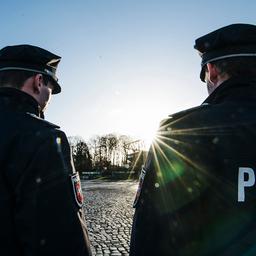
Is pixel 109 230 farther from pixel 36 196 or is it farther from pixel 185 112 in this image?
pixel 185 112

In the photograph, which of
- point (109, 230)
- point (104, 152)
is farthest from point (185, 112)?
point (104, 152)

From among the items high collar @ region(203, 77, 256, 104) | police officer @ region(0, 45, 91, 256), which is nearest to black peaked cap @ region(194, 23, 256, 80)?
high collar @ region(203, 77, 256, 104)

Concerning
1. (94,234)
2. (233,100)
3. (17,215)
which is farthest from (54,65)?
(94,234)

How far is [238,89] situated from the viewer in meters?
2.03

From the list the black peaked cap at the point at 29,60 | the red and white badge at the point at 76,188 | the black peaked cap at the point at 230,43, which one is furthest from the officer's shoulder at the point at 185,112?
the black peaked cap at the point at 29,60

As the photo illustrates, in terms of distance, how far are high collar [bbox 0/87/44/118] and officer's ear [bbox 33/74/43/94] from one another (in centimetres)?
10

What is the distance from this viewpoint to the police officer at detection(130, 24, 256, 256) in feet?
6.06

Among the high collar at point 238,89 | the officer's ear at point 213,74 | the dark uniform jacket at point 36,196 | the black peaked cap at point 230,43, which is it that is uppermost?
the black peaked cap at point 230,43

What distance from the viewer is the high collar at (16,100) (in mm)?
2293

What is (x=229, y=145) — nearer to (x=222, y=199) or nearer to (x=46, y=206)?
(x=222, y=199)

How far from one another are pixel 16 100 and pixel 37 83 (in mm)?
255

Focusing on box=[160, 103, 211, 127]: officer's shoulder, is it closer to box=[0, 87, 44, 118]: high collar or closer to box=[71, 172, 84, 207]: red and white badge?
box=[71, 172, 84, 207]: red and white badge

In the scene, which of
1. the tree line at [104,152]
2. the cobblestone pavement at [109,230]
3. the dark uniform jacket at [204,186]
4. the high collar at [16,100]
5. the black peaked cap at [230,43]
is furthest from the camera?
the tree line at [104,152]

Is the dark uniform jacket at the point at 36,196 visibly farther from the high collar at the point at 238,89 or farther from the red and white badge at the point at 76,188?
the high collar at the point at 238,89
